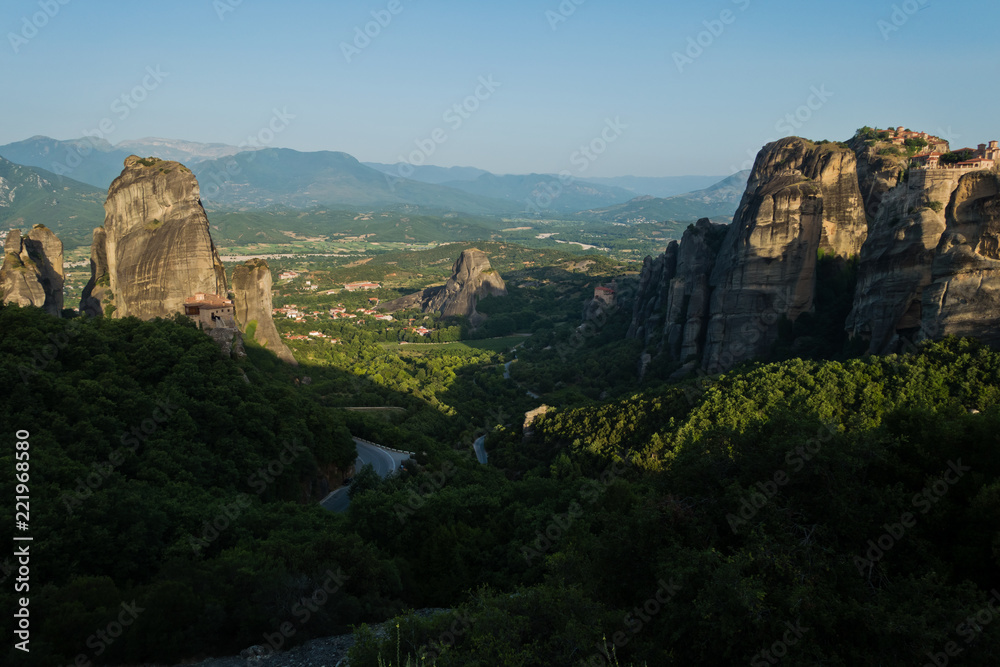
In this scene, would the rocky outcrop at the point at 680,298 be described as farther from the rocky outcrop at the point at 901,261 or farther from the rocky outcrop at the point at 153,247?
the rocky outcrop at the point at 153,247

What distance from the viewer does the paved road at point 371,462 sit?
26.7m

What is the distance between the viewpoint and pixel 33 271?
1485 inches

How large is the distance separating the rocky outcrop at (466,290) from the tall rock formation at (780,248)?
5870 centimetres

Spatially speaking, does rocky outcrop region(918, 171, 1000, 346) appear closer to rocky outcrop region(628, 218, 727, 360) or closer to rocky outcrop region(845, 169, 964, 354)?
rocky outcrop region(845, 169, 964, 354)

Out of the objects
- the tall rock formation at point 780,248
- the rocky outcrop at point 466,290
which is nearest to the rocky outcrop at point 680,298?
the tall rock formation at point 780,248

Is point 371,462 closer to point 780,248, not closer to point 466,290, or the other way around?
point 780,248

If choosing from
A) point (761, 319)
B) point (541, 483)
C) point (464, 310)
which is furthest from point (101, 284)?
point (464, 310)

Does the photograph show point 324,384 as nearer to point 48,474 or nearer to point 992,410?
point 48,474

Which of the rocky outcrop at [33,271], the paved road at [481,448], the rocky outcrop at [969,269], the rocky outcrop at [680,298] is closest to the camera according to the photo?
the rocky outcrop at [969,269]

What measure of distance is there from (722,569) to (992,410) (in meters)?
6.81

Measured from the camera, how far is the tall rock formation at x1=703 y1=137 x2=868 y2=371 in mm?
37188

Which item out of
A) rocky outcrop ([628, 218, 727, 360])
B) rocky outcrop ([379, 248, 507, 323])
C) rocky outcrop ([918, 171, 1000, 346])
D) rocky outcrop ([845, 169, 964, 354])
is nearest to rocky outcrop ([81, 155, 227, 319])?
rocky outcrop ([628, 218, 727, 360])

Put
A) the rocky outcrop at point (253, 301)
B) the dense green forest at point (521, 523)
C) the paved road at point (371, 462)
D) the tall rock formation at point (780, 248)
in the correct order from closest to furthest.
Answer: the dense green forest at point (521, 523) → the paved road at point (371, 462) → the tall rock formation at point (780, 248) → the rocky outcrop at point (253, 301)

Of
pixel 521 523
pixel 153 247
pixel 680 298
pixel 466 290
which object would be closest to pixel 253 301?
pixel 153 247
